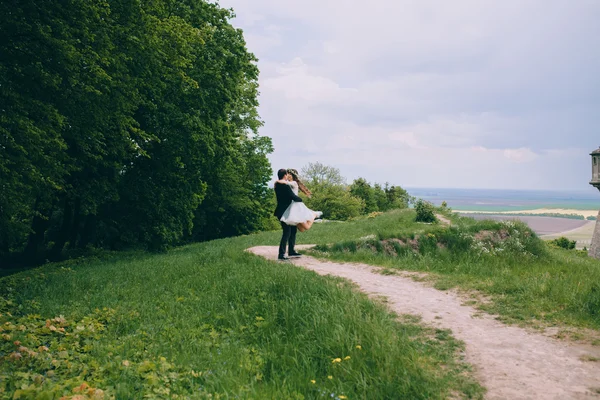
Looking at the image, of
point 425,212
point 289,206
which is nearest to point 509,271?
point 289,206

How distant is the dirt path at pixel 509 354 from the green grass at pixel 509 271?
0.54 m

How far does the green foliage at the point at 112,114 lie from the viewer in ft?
33.0

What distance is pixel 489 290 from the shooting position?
8.00m

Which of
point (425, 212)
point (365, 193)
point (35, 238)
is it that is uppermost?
point (365, 193)

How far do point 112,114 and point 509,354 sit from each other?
12.1 m

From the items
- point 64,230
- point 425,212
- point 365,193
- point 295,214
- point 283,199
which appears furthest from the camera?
point 365,193

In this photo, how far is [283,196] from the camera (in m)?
11.9

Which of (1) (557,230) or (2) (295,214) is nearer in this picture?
(2) (295,214)

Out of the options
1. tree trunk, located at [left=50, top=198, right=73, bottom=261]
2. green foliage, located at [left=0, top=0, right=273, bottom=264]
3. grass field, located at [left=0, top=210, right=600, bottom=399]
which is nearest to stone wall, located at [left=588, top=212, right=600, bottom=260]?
grass field, located at [left=0, top=210, right=600, bottom=399]

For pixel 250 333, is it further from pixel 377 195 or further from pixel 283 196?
pixel 377 195

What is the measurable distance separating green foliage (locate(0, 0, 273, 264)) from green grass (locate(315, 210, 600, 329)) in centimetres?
785

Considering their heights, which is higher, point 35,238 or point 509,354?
point 509,354

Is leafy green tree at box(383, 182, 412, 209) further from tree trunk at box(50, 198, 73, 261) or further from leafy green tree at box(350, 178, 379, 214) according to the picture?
tree trunk at box(50, 198, 73, 261)

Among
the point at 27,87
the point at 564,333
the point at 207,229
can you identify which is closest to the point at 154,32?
the point at 27,87
